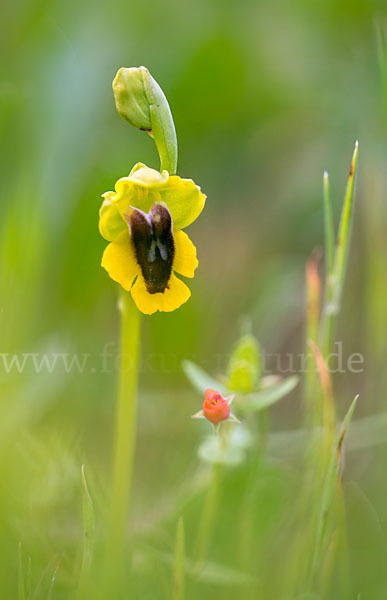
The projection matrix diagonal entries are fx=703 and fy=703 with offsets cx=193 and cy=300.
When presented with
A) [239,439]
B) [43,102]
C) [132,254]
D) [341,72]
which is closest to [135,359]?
[132,254]

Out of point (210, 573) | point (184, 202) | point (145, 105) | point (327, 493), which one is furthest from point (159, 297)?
point (210, 573)

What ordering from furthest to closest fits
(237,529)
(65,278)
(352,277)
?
(352,277) → (65,278) → (237,529)

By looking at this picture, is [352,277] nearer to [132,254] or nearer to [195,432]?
[195,432]

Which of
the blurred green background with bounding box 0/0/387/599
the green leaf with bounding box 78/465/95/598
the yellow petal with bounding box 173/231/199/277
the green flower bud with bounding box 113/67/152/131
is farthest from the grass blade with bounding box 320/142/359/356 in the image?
the green leaf with bounding box 78/465/95/598

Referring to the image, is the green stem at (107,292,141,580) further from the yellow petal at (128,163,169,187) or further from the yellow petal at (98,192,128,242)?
the yellow petal at (128,163,169,187)

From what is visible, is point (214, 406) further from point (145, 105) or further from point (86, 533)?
point (145, 105)
